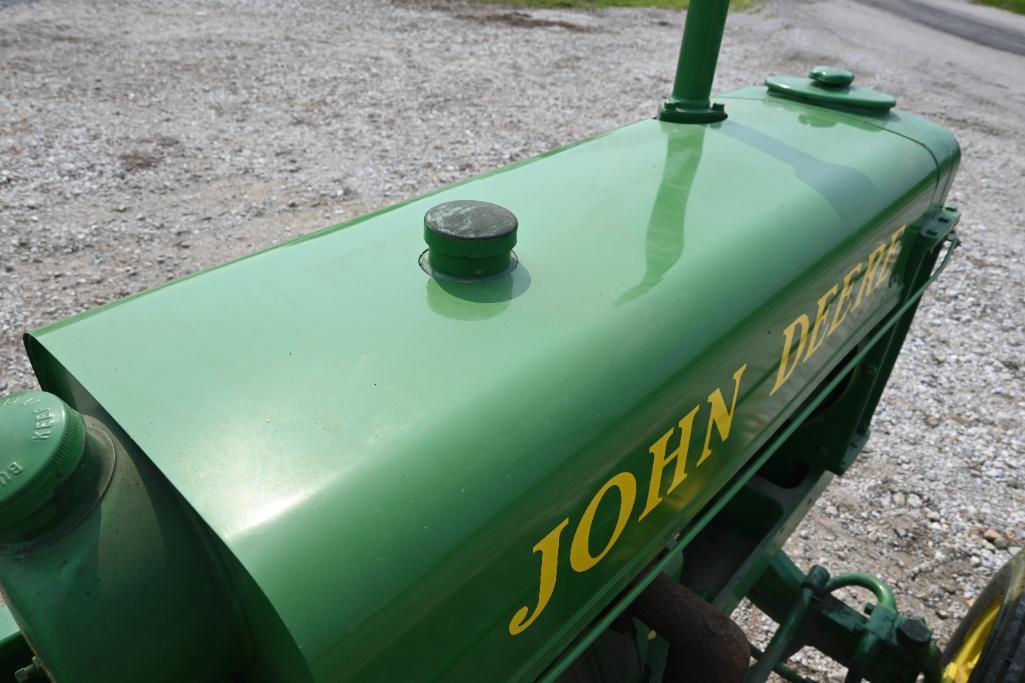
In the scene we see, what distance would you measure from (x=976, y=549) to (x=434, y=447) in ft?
9.15

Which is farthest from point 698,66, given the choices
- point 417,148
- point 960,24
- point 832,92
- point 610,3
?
point 960,24

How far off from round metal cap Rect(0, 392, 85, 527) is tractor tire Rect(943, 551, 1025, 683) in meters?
1.82

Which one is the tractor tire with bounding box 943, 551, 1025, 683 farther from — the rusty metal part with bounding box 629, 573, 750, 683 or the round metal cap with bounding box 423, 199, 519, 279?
the round metal cap with bounding box 423, 199, 519, 279

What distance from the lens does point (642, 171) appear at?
57.5 inches

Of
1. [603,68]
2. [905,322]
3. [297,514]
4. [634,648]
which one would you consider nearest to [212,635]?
[297,514]

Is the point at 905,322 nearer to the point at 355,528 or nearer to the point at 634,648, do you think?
the point at 634,648

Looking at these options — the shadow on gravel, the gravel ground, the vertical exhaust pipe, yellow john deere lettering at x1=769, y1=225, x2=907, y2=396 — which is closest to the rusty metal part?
yellow john deere lettering at x1=769, y1=225, x2=907, y2=396

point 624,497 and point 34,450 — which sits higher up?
point 34,450

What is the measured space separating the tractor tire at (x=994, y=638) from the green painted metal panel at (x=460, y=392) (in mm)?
798

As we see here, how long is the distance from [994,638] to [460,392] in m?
1.52

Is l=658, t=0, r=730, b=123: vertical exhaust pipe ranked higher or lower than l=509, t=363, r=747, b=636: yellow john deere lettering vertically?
higher

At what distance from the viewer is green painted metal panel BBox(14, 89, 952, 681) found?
708 millimetres

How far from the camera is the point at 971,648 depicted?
6.17ft

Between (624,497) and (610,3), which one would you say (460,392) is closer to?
(624,497)
